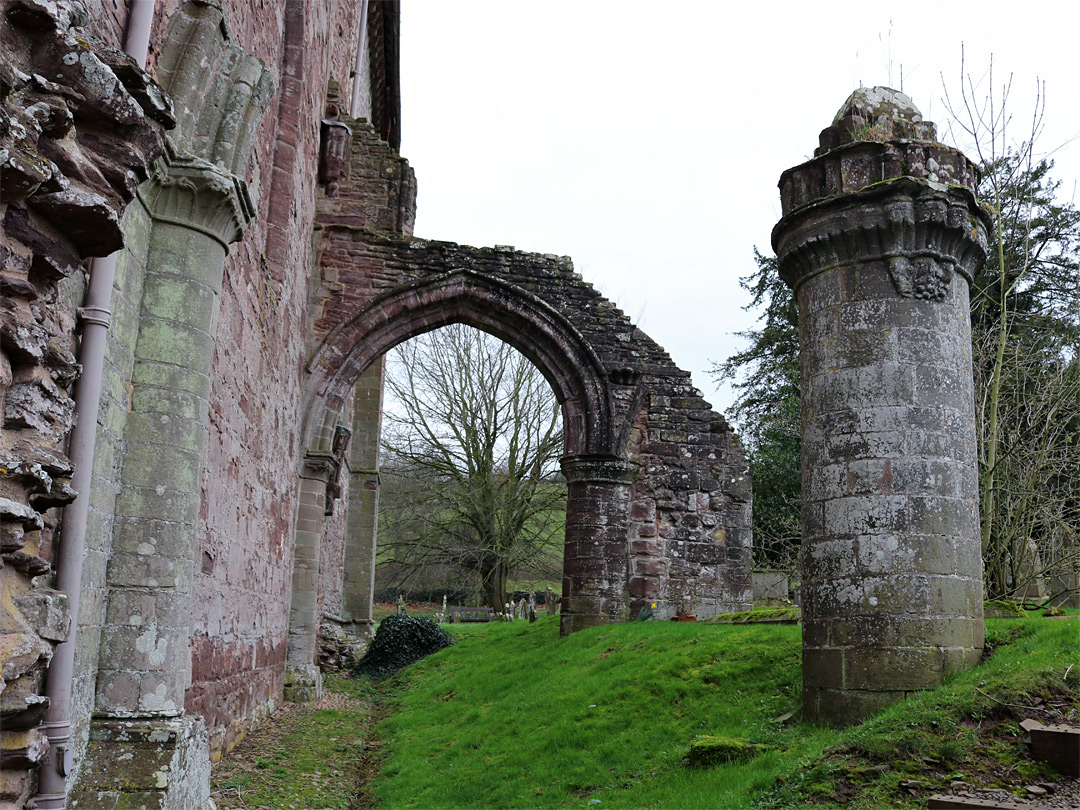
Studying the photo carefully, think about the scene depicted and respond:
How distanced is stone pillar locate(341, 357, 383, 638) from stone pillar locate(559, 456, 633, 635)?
21.4ft

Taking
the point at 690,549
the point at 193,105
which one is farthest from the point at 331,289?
the point at 193,105

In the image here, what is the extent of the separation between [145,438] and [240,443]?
314 centimetres

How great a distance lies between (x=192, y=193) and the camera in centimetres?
448

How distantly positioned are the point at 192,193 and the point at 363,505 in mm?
14640

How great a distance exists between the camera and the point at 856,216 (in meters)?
5.47

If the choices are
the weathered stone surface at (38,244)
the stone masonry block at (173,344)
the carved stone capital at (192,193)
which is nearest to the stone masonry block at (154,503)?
the stone masonry block at (173,344)

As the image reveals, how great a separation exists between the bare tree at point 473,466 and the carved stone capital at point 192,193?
18.5 m

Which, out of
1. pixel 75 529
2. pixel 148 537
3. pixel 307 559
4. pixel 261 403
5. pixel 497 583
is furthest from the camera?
pixel 497 583

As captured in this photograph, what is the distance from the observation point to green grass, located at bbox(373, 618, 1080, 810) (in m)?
4.25

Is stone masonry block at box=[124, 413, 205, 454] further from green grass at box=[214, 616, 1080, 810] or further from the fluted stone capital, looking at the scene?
the fluted stone capital

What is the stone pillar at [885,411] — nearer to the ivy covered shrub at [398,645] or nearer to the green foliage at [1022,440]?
the green foliage at [1022,440]

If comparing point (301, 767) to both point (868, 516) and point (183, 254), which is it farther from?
point (868, 516)

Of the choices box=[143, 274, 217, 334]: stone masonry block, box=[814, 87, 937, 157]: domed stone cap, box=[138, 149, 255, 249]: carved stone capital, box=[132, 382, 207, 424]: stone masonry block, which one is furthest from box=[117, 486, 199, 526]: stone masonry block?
box=[814, 87, 937, 157]: domed stone cap

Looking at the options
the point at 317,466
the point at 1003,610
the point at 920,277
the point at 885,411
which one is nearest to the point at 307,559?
the point at 317,466
